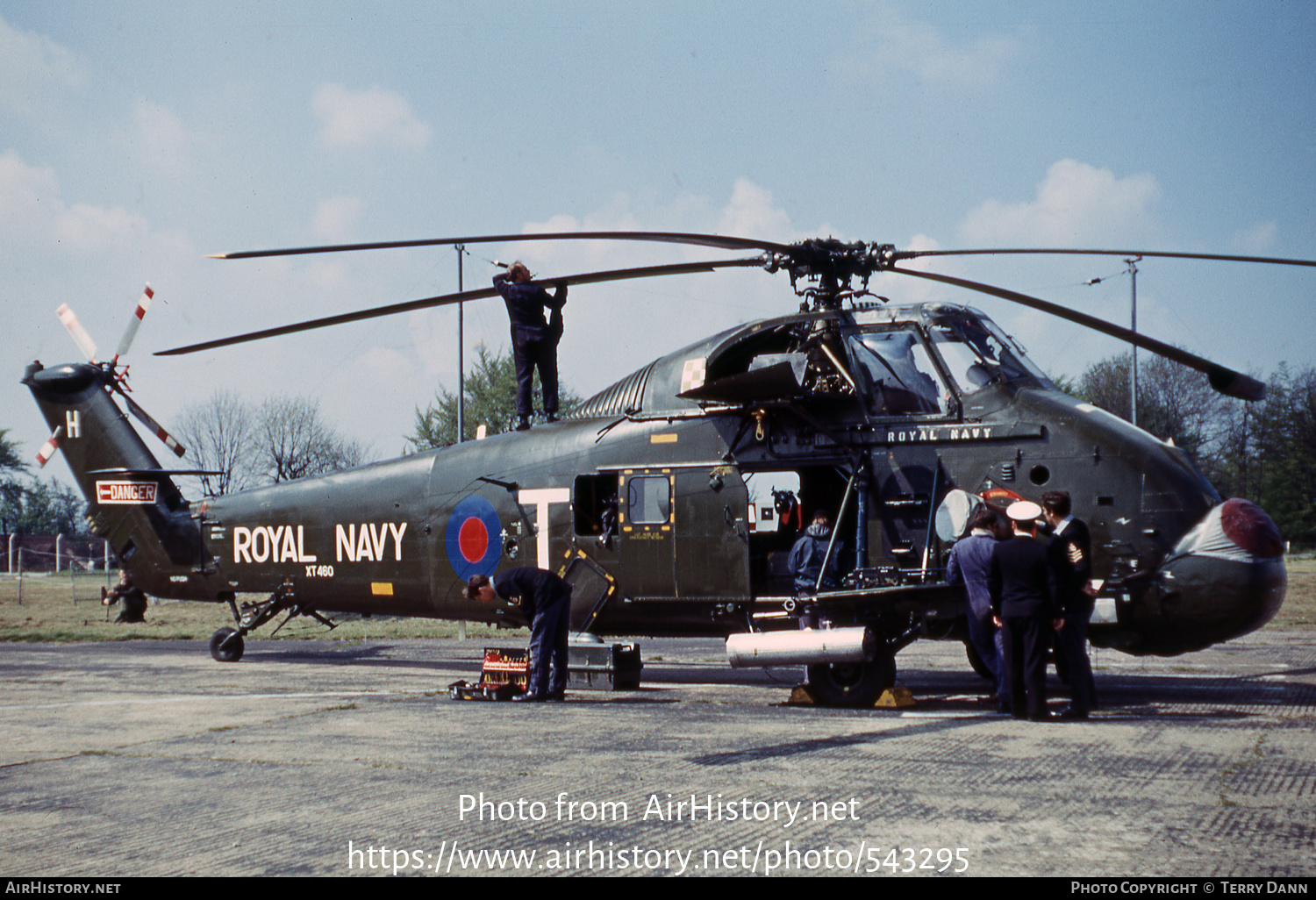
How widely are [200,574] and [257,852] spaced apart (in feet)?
Answer: 37.2

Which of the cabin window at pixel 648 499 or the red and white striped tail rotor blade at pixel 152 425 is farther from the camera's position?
the red and white striped tail rotor blade at pixel 152 425

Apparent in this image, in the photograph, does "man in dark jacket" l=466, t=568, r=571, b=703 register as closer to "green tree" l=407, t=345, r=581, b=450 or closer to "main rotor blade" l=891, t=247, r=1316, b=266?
"main rotor blade" l=891, t=247, r=1316, b=266

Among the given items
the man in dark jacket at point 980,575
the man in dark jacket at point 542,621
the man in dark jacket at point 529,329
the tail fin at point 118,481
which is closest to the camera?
the man in dark jacket at point 980,575

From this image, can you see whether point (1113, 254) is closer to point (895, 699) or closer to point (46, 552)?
point (895, 699)

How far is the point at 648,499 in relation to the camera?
11461mm

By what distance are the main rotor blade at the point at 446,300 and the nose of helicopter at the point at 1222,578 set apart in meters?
4.99

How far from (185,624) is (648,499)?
59.3 ft

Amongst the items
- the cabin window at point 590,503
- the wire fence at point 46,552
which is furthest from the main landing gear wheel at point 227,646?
the wire fence at point 46,552

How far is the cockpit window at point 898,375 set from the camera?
Answer: 33.8 feet

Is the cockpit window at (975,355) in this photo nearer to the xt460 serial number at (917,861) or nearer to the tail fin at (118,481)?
the xt460 serial number at (917,861)

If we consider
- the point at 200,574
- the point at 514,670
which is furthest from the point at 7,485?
the point at 514,670

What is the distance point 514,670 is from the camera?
10812 mm

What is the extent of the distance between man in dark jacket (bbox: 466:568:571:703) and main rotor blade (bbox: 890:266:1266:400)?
17.4 feet

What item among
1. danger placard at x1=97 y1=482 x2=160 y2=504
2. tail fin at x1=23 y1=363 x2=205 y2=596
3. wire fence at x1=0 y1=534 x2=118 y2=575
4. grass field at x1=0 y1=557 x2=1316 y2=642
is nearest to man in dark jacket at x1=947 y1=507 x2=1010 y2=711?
tail fin at x1=23 y1=363 x2=205 y2=596
